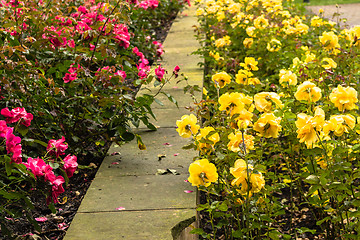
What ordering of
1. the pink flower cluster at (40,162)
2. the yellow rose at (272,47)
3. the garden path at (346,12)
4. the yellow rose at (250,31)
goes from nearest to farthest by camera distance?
the pink flower cluster at (40,162), the yellow rose at (272,47), the yellow rose at (250,31), the garden path at (346,12)

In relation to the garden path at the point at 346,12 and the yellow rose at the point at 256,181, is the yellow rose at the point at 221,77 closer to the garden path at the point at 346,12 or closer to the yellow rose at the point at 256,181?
the yellow rose at the point at 256,181

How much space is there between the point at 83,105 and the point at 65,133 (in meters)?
0.23

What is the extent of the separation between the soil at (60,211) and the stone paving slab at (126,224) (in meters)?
0.15

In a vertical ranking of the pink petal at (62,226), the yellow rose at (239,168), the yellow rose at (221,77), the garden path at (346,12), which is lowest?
the garden path at (346,12)

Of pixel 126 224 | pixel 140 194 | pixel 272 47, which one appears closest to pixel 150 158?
pixel 140 194

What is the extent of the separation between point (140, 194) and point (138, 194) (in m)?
0.01

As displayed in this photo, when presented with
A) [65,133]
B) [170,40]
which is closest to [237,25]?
[170,40]

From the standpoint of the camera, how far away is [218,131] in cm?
229

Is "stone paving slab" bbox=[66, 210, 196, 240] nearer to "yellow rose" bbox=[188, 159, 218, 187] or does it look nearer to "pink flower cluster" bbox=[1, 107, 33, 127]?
"yellow rose" bbox=[188, 159, 218, 187]

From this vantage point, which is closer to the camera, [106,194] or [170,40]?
[106,194]

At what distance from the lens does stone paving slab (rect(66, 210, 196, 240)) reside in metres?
2.12

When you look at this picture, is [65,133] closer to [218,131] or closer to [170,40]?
[218,131]

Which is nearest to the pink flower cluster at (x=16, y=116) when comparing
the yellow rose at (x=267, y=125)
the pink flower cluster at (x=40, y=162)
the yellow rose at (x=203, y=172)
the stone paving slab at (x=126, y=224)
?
the pink flower cluster at (x=40, y=162)

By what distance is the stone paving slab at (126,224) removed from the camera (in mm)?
2123
